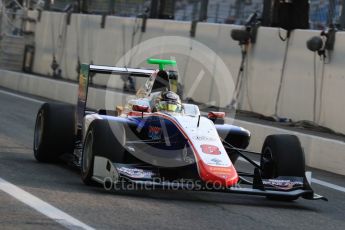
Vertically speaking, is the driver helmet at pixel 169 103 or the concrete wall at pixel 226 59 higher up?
the driver helmet at pixel 169 103

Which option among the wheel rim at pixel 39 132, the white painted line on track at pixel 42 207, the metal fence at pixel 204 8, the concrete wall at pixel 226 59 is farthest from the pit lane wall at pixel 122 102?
the white painted line on track at pixel 42 207

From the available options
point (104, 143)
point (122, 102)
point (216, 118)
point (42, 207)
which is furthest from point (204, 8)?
point (42, 207)

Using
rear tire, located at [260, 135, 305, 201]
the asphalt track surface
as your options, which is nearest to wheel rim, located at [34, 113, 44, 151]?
the asphalt track surface

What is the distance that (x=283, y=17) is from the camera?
17891 millimetres

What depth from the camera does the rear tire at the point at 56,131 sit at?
1092 centimetres

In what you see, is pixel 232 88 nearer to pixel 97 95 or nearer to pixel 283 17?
pixel 283 17

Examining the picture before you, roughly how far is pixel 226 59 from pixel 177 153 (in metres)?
10.3

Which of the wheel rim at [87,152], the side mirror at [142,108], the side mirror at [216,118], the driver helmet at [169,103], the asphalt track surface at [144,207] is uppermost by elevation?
the driver helmet at [169,103]

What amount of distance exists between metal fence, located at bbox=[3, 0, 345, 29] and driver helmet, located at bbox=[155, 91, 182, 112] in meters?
7.30

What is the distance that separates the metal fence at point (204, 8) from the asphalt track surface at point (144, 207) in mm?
6925

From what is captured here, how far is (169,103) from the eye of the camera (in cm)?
985

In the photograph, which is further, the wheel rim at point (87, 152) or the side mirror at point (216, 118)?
the side mirror at point (216, 118)

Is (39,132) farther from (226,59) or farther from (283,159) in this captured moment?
(226,59)

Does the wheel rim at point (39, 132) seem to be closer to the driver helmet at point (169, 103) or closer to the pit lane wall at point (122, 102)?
the driver helmet at point (169, 103)
